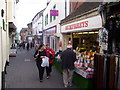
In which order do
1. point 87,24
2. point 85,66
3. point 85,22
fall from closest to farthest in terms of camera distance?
point 85,66, point 87,24, point 85,22

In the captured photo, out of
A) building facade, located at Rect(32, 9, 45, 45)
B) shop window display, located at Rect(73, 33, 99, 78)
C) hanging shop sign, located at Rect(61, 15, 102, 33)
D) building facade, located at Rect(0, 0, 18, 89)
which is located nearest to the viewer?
building facade, located at Rect(0, 0, 18, 89)

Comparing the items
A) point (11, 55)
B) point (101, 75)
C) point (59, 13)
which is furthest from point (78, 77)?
point (11, 55)

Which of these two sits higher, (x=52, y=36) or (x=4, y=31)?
(x=4, y=31)

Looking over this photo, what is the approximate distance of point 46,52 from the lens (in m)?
8.68

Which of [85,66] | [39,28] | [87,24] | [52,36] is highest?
[39,28]

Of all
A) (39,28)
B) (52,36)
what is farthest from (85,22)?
(39,28)

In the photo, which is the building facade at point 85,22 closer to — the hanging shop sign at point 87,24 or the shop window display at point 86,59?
the hanging shop sign at point 87,24

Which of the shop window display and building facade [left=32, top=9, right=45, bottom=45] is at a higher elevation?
building facade [left=32, top=9, right=45, bottom=45]

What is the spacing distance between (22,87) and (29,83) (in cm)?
66

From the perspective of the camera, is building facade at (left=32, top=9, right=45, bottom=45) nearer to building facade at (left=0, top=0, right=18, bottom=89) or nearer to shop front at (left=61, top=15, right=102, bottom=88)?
building facade at (left=0, top=0, right=18, bottom=89)

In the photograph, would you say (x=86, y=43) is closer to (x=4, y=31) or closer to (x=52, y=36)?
(x=4, y=31)

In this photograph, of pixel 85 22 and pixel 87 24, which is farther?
pixel 85 22

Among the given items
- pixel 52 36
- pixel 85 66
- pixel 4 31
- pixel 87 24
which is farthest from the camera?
pixel 52 36

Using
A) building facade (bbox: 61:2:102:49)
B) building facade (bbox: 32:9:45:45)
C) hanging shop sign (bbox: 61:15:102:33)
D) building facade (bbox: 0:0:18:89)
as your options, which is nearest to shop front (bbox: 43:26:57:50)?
building facade (bbox: 0:0:18:89)
